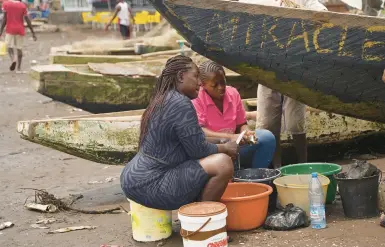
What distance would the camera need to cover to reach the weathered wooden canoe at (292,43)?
15.7 feet

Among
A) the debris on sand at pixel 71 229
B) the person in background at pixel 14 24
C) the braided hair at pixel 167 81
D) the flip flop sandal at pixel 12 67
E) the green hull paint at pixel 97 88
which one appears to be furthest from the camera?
the flip flop sandal at pixel 12 67

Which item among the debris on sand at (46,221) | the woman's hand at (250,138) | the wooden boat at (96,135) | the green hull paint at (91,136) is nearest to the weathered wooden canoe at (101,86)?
the wooden boat at (96,135)

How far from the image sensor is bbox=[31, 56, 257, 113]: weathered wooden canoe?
27.8 feet

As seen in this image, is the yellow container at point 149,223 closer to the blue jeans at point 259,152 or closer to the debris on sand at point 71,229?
the debris on sand at point 71,229

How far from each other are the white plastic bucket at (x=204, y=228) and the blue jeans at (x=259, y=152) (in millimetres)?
1189

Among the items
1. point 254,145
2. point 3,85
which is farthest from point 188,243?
point 3,85

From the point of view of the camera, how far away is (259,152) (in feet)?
17.7

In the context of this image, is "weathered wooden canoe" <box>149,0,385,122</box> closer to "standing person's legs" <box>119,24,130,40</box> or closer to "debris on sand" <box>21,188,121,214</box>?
"debris on sand" <box>21,188,121,214</box>

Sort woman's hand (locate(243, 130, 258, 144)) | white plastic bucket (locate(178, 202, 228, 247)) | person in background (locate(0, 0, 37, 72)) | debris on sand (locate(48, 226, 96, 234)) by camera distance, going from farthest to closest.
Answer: person in background (locate(0, 0, 37, 72))
debris on sand (locate(48, 226, 96, 234))
woman's hand (locate(243, 130, 258, 144))
white plastic bucket (locate(178, 202, 228, 247))

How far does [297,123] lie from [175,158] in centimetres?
190

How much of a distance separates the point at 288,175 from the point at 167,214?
40.5 inches

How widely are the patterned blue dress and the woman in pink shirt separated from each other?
687 millimetres

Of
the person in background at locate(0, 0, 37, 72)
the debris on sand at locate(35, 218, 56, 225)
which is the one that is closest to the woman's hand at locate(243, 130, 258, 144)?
the debris on sand at locate(35, 218, 56, 225)

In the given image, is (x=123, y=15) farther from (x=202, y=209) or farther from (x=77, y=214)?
(x=202, y=209)
